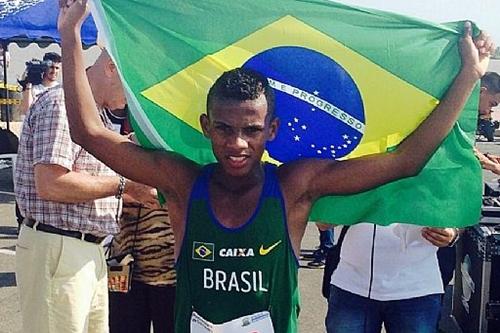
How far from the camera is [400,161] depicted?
2473mm

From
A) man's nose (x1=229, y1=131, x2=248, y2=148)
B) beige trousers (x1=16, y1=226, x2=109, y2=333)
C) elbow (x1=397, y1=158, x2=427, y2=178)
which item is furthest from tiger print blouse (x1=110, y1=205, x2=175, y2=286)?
elbow (x1=397, y1=158, x2=427, y2=178)

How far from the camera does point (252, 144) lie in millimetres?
2379

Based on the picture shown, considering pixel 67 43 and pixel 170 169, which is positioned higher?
pixel 67 43

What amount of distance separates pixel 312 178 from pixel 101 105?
1282 millimetres

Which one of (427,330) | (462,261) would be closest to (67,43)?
(427,330)

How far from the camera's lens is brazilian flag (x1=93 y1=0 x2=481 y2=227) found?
106 inches

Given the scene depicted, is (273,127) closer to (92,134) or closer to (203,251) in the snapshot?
(203,251)

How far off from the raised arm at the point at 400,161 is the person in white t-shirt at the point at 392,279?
31.7 inches

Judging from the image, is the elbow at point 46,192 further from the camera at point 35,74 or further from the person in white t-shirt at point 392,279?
the camera at point 35,74

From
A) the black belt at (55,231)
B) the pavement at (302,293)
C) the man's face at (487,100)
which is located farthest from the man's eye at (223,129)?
the pavement at (302,293)

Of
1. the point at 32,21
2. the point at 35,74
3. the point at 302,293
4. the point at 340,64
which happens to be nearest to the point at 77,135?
the point at 340,64

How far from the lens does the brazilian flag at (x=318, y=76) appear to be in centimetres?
270

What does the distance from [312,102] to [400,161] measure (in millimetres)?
424

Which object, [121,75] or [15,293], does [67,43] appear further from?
[15,293]
